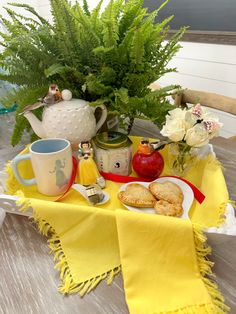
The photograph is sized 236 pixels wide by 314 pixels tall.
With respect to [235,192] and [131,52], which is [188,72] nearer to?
[131,52]

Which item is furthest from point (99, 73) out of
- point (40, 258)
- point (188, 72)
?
point (188, 72)

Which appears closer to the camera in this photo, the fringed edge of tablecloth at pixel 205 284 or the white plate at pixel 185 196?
the fringed edge of tablecloth at pixel 205 284

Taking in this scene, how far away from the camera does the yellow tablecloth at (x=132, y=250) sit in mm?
442

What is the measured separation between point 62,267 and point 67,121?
13.6 inches

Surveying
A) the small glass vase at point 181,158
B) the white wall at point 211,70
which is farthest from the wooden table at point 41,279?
the white wall at point 211,70

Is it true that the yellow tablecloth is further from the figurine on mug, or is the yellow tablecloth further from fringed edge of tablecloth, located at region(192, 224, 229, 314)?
the figurine on mug

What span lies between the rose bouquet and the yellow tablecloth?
13 centimetres

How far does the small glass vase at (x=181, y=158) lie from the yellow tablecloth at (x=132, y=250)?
13 cm

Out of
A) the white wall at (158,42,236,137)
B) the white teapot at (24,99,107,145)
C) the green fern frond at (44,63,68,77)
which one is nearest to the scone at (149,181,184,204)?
the white teapot at (24,99,107,145)

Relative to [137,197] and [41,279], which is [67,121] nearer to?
[137,197]

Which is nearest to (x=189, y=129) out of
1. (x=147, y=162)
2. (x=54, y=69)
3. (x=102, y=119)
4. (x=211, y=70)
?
(x=147, y=162)

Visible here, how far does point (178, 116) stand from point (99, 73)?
26 centimetres

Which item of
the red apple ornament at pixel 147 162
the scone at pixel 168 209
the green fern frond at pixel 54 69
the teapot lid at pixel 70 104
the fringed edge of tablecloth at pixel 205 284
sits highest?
the green fern frond at pixel 54 69

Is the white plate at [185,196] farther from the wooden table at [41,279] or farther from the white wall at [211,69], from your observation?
the white wall at [211,69]
